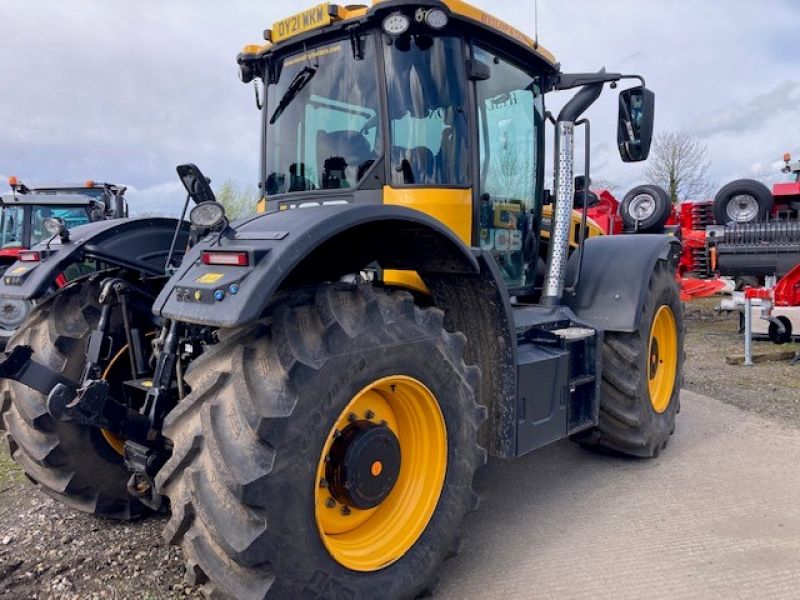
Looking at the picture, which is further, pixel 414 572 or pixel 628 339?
pixel 628 339

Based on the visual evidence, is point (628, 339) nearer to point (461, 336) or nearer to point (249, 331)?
point (461, 336)

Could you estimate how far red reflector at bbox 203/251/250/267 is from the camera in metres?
2.14

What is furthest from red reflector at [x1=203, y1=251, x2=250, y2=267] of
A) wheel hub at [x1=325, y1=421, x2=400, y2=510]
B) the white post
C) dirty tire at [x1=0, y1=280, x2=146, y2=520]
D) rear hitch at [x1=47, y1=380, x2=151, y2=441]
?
the white post

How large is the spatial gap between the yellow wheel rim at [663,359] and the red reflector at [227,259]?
133 inches

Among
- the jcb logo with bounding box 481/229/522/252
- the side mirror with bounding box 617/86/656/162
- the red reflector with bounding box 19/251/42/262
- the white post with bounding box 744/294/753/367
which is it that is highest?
the side mirror with bounding box 617/86/656/162

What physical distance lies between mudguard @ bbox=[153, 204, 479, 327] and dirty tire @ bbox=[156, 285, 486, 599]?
0.19 m

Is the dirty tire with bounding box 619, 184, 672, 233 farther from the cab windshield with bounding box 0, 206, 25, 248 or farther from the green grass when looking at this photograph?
the cab windshield with bounding box 0, 206, 25, 248

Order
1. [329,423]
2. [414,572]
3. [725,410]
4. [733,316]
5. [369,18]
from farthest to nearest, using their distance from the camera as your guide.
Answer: [733,316]
[725,410]
[369,18]
[414,572]
[329,423]

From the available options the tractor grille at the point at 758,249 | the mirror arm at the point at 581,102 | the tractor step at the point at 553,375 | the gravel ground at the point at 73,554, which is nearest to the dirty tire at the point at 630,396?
the tractor step at the point at 553,375

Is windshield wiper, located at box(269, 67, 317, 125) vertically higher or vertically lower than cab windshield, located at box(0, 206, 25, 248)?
higher

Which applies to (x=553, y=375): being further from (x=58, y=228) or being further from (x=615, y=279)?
(x=58, y=228)

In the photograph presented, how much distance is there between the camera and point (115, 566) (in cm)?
297

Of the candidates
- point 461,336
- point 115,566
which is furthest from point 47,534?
point 461,336

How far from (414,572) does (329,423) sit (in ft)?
2.54
